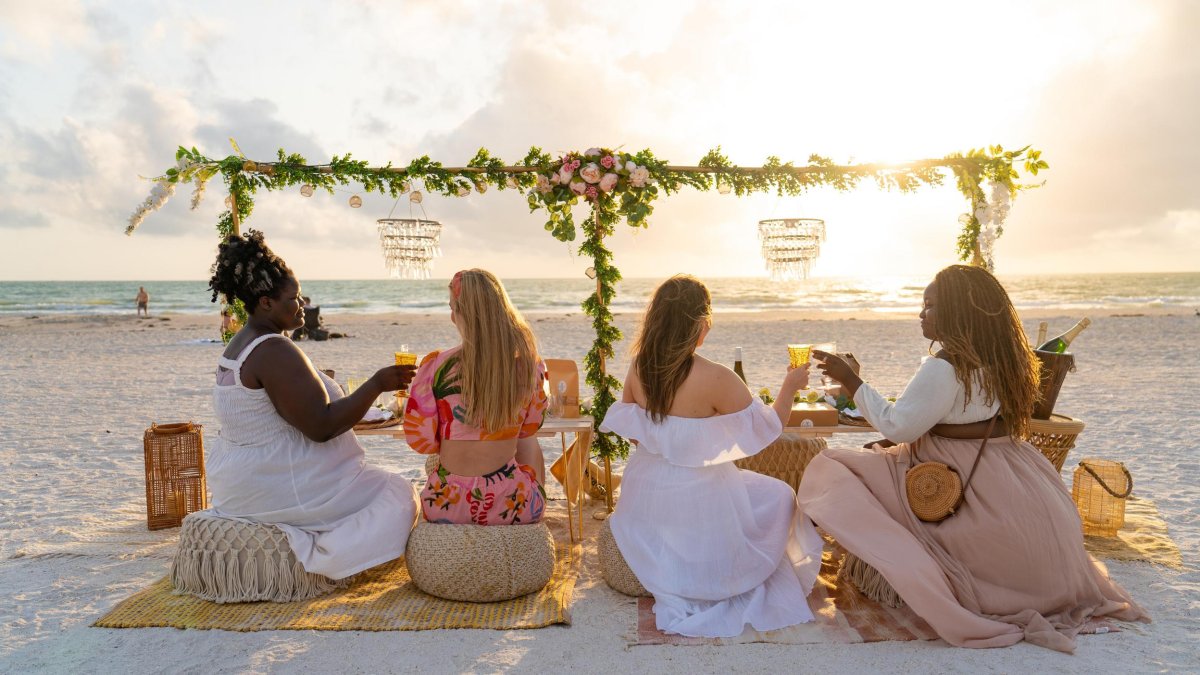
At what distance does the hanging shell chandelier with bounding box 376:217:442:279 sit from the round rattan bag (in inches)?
140

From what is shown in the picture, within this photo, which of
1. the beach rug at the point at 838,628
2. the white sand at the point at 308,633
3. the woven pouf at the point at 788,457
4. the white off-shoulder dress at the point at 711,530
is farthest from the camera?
the woven pouf at the point at 788,457

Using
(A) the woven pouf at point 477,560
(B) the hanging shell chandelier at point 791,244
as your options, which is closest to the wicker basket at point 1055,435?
(B) the hanging shell chandelier at point 791,244

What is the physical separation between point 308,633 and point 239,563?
603 mm

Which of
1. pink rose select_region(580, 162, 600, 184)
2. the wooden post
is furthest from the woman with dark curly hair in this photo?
pink rose select_region(580, 162, 600, 184)

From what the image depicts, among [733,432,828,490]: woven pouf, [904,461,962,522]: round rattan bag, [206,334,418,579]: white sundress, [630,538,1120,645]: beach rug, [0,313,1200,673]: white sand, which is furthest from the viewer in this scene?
[733,432,828,490]: woven pouf

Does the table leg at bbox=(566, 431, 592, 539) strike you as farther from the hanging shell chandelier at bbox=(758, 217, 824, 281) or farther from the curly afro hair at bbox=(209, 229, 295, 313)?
the curly afro hair at bbox=(209, 229, 295, 313)

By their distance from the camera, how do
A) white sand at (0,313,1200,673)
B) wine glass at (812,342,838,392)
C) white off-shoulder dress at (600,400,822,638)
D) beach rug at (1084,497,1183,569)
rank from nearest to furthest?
white sand at (0,313,1200,673) < white off-shoulder dress at (600,400,822,638) < wine glass at (812,342,838,392) < beach rug at (1084,497,1183,569)

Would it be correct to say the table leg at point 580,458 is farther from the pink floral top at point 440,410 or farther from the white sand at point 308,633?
the pink floral top at point 440,410

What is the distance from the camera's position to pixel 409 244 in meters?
5.60

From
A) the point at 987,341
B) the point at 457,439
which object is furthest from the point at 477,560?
the point at 987,341

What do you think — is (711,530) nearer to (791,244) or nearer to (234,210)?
(791,244)

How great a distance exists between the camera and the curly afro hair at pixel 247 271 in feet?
12.7

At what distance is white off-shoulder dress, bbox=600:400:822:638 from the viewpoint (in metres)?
3.67

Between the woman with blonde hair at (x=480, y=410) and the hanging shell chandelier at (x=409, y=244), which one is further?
the hanging shell chandelier at (x=409, y=244)
